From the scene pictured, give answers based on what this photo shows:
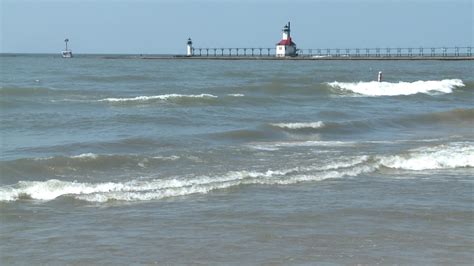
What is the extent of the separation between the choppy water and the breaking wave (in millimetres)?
32

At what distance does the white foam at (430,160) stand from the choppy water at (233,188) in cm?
5

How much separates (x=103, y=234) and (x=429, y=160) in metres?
7.35

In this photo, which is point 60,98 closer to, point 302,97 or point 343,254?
point 302,97

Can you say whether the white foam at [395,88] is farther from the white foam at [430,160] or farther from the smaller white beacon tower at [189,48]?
the smaller white beacon tower at [189,48]

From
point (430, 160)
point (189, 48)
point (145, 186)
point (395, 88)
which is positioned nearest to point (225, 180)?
point (145, 186)

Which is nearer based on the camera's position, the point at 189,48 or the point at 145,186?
the point at 145,186

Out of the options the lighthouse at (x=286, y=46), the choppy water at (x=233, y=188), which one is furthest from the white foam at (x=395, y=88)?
the lighthouse at (x=286, y=46)

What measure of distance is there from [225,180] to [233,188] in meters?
0.61

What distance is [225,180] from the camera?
36.9 feet

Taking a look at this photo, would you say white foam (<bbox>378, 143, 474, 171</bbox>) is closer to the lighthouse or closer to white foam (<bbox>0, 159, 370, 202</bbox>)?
white foam (<bbox>0, 159, 370, 202</bbox>)

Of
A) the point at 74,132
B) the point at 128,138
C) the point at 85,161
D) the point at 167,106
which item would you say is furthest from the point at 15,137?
the point at 167,106

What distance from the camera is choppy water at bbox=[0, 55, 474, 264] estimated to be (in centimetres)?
735

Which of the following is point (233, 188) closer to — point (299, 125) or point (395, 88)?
point (299, 125)

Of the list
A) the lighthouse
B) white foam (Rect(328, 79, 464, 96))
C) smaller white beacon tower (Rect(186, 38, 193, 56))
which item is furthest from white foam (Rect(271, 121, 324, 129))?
smaller white beacon tower (Rect(186, 38, 193, 56))
